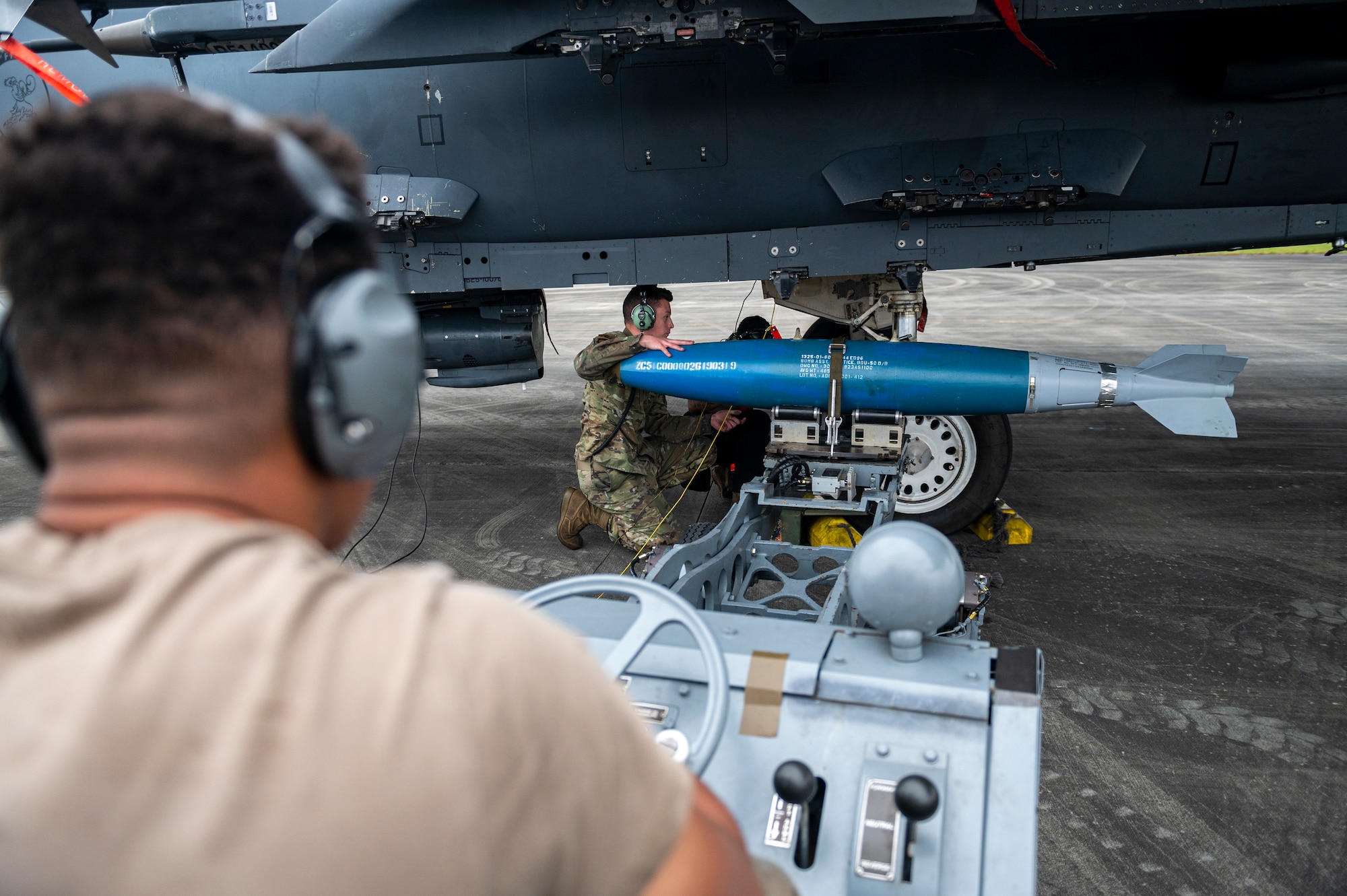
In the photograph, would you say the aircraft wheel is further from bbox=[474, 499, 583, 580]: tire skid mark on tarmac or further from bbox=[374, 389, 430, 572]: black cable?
bbox=[374, 389, 430, 572]: black cable

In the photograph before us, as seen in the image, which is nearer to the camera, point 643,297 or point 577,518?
point 577,518

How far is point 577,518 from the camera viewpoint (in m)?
6.00

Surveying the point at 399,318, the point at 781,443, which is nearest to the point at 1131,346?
the point at 781,443

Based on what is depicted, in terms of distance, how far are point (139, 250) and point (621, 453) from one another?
5.09m

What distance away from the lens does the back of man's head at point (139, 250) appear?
826 millimetres

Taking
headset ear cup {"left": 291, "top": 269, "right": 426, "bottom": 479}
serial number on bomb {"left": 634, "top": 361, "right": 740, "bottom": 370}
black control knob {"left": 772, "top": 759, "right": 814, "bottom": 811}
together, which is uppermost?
headset ear cup {"left": 291, "top": 269, "right": 426, "bottom": 479}

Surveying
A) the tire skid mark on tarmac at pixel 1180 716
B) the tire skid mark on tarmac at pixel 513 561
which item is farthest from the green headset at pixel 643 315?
the tire skid mark on tarmac at pixel 1180 716

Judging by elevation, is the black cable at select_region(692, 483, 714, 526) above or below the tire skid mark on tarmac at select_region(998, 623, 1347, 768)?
above

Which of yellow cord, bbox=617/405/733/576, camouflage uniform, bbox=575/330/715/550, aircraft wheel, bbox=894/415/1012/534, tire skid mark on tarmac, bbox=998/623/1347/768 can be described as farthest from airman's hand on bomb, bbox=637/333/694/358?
tire skid mark on tarmac, bbox=998/623/1347/768

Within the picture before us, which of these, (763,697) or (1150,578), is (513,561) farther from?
(763,697)

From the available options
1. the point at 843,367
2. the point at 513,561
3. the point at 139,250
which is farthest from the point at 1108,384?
the point at 139,250

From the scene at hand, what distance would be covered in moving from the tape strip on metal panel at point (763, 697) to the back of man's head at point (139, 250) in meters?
1.54

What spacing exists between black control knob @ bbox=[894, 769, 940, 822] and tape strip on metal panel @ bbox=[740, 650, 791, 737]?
1.23 feet

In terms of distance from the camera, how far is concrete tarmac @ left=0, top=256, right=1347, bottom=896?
321 centimetres
